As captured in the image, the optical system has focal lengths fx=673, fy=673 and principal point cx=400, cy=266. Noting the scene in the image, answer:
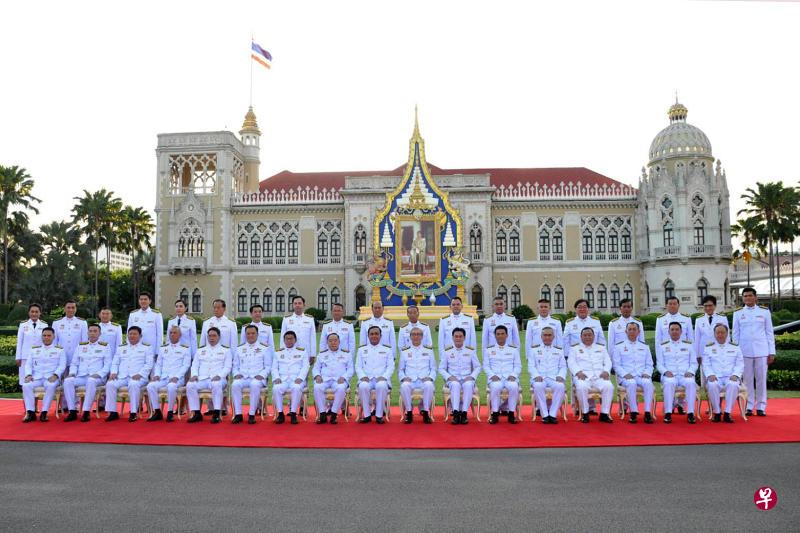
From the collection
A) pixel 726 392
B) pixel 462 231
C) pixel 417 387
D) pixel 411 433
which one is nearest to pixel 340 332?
pixel 417 387

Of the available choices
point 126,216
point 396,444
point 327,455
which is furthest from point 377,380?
point 126,216

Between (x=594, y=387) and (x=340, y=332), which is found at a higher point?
(x=340, y=332)

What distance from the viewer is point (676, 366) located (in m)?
11.9

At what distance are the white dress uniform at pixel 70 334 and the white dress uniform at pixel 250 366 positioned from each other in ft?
10.8

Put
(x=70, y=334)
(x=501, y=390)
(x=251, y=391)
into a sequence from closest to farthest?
(x=501, y=390)
(x=251, y=391)
(x=70, y=334)

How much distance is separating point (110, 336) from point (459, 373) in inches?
264

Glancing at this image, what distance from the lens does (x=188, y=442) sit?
9664mm

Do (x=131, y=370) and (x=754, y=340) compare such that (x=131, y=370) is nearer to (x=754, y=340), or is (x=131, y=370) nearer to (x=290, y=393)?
(x=290, y=393)

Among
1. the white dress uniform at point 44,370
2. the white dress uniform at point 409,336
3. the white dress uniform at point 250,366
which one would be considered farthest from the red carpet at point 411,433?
the white dress uniform at point 409,336

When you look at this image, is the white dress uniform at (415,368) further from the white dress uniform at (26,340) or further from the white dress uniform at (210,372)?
the white dress uniform at (26,340)

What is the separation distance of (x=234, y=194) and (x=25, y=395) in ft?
122

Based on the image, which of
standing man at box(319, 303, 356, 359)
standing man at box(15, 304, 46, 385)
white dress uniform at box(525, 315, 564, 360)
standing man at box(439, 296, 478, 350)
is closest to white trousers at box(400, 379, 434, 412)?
standing man at box(319, 303, 356, 359)

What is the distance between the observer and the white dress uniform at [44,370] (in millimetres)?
11984

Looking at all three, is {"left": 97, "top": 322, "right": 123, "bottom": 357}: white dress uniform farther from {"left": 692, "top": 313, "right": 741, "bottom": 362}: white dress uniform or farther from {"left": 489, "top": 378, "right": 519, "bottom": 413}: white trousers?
{"left": 692, "top": 313, "right": 741, "bottom": 362}: white dress uniform
